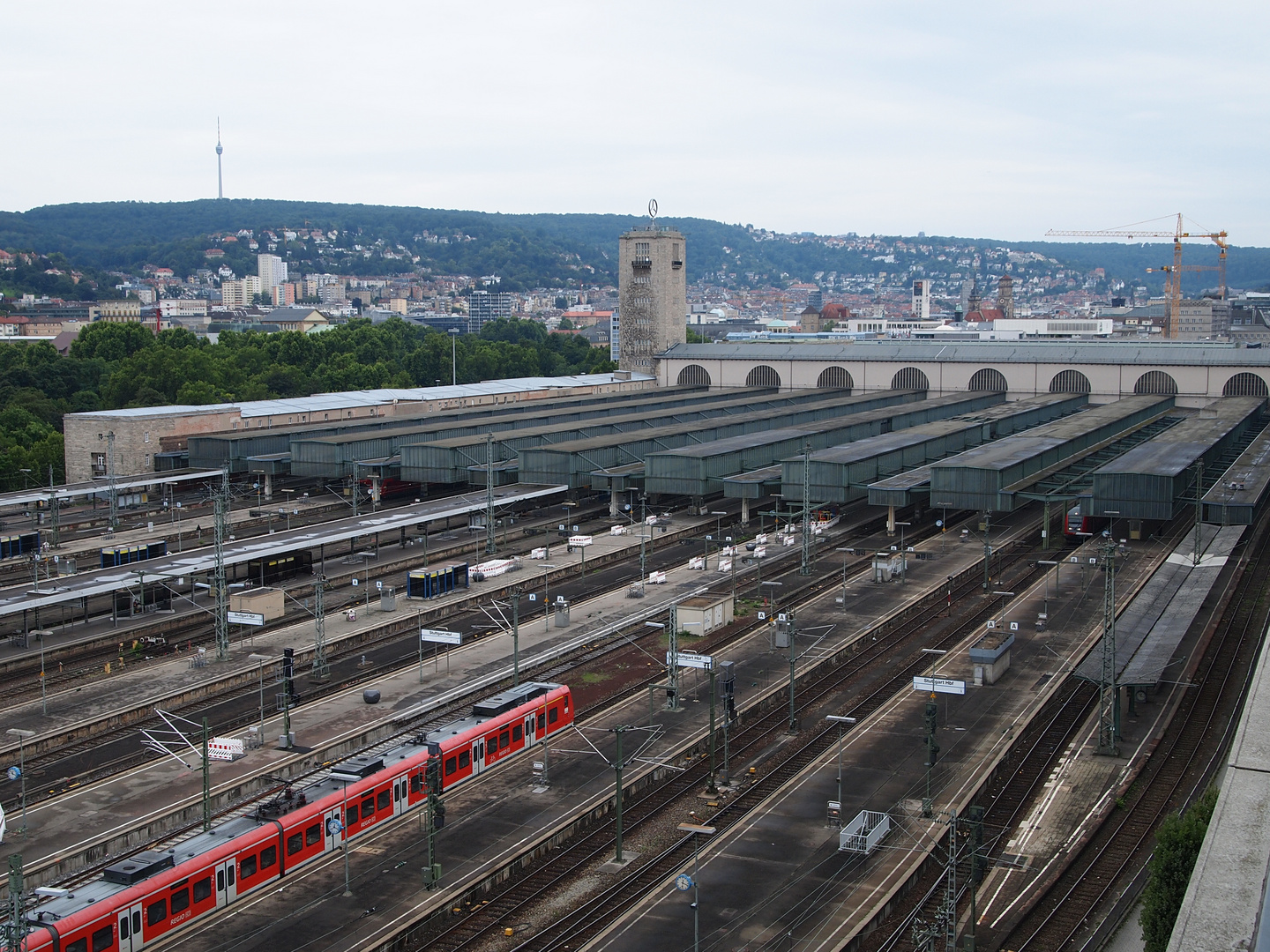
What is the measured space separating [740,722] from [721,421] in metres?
49.5

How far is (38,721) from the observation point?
36.2 metres

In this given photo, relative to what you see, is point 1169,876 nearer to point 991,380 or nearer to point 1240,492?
point 1240,492

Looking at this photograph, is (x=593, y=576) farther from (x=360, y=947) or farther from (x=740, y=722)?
(x=360, y=947)

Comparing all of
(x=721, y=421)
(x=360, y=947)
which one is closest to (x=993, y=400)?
(x=721, y=421)

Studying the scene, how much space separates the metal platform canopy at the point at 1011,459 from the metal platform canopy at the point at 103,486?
136ft

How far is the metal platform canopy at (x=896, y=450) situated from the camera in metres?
64.1

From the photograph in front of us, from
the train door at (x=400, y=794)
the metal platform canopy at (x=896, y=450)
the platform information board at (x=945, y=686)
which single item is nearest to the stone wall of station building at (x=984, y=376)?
the metal platform canopy at (x=896, y=450)

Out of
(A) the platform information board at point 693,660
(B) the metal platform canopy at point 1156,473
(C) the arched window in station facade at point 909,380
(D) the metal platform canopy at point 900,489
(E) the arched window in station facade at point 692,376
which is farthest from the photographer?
(E) the arched window in station facade at point 692,376

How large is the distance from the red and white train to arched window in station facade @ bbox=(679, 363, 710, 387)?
292 feet

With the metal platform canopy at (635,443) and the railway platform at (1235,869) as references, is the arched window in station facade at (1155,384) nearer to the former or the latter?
the metal platform canopy at (635,443)

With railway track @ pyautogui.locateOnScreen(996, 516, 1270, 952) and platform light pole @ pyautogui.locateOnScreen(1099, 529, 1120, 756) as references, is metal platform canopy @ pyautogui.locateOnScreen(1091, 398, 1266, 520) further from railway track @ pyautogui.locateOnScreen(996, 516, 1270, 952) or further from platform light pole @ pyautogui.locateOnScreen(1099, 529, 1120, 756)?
platform light pole @ pyautogui.locateOnScreen(1099, 529, 1120, 756)

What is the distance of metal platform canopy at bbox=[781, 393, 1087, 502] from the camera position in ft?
210

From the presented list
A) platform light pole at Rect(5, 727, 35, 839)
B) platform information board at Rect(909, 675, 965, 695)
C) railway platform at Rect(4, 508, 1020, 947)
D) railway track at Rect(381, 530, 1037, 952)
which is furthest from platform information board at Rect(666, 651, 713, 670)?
platform light pole at Rect(5, 727, 35, 839)

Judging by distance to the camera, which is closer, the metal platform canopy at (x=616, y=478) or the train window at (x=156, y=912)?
the train window at (x=156, y=912)
